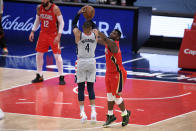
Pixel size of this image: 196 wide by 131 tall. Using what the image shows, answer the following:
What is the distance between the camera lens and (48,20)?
11.4m

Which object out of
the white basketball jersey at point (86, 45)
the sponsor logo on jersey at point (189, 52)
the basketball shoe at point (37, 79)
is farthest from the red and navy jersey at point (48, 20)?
the sponsor logo on jersey at point (189, 52)

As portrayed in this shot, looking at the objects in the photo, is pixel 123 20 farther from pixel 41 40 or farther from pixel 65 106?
pixel 65 106

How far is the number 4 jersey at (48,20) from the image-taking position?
37.3 feet

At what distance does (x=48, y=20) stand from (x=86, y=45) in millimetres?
3816

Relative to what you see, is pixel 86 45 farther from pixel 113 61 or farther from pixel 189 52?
pixel 189 52

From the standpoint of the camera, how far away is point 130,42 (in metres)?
16.6

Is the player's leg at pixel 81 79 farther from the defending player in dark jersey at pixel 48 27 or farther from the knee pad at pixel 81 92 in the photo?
the defending player in dark jersey at pixel 48 27

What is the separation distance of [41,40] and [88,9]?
13.1ft

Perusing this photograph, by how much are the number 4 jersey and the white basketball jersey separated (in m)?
3.71

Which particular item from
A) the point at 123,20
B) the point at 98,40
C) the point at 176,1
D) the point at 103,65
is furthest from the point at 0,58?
the point at 176,1

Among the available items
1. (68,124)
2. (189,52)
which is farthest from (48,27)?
(189,52)

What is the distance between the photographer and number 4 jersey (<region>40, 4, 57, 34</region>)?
11359 millimetres

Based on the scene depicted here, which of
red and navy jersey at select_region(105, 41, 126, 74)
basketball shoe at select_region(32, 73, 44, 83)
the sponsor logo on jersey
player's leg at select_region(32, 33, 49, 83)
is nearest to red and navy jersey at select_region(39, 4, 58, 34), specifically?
player's leg at select_region(32, 33, 49, 83)

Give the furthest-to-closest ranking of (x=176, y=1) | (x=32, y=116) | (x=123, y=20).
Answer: (x=176, y=1), (x=123, y=20), (x=32, y=116)
